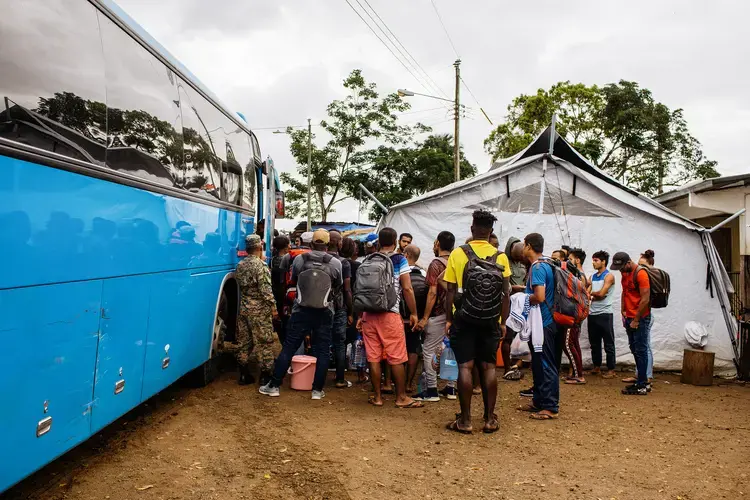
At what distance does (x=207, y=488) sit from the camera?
4535mm

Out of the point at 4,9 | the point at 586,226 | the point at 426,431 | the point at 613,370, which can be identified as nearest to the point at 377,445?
the point at 426,431

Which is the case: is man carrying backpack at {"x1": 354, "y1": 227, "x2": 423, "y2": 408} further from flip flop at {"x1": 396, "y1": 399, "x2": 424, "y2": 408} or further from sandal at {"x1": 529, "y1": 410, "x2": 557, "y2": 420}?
sandal at {"x1": 529, "y1": 410, "x2": 557, "y2": 420}

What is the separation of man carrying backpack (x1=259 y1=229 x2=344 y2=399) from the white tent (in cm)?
365

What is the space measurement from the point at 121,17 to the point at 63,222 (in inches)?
72.9

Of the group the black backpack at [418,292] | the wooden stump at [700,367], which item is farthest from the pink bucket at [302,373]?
the wooden stump at [700,367]

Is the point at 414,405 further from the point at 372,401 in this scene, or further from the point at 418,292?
the point at 418,292

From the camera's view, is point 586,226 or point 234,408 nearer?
point 234,408

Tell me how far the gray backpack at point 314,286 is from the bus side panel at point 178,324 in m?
1.03

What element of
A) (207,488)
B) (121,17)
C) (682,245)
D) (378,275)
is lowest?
(207,488)

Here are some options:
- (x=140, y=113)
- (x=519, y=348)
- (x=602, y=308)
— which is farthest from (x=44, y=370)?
(x=602, y=308)

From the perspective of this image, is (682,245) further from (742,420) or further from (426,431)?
(426,431)

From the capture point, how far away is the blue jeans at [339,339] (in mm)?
8164

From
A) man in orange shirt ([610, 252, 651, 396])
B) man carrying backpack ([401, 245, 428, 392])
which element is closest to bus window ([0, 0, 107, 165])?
man carrying backpack ([401, 245, 428, 392])

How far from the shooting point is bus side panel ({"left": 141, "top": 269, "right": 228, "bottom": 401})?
5539mm
